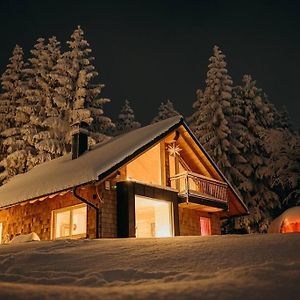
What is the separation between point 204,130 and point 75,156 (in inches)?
482

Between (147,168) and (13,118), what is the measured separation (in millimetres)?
15283

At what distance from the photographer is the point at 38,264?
25.3 ft

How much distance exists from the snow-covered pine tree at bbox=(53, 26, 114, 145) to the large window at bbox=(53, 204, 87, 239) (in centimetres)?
1086

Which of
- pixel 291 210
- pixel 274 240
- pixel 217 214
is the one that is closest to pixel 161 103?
pixel 217 214

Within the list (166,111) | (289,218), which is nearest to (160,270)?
(289,218)

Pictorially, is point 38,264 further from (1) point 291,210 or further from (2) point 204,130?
(2) point 204,130

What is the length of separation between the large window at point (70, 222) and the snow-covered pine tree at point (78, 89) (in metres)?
10.9

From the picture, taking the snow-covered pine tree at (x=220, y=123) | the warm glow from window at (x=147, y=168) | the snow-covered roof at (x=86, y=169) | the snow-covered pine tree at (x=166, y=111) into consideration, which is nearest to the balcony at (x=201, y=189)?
the warm glow from window at (x=147, y=168)

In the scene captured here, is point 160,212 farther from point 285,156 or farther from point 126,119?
point 126,119

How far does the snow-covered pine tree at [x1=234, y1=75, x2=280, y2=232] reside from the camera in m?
29.1

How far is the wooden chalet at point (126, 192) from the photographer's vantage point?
16.1m

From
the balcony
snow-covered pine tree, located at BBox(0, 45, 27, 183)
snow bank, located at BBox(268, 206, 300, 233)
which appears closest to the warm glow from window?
the balcony

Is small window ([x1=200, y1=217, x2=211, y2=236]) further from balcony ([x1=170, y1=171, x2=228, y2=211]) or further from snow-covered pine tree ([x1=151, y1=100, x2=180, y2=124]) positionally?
snow-covered pine tree ([x1=151, y1=100, x2=180, y2=124])

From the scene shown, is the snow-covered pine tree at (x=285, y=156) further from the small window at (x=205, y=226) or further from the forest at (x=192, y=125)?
the small window at (x=205, y=226)
